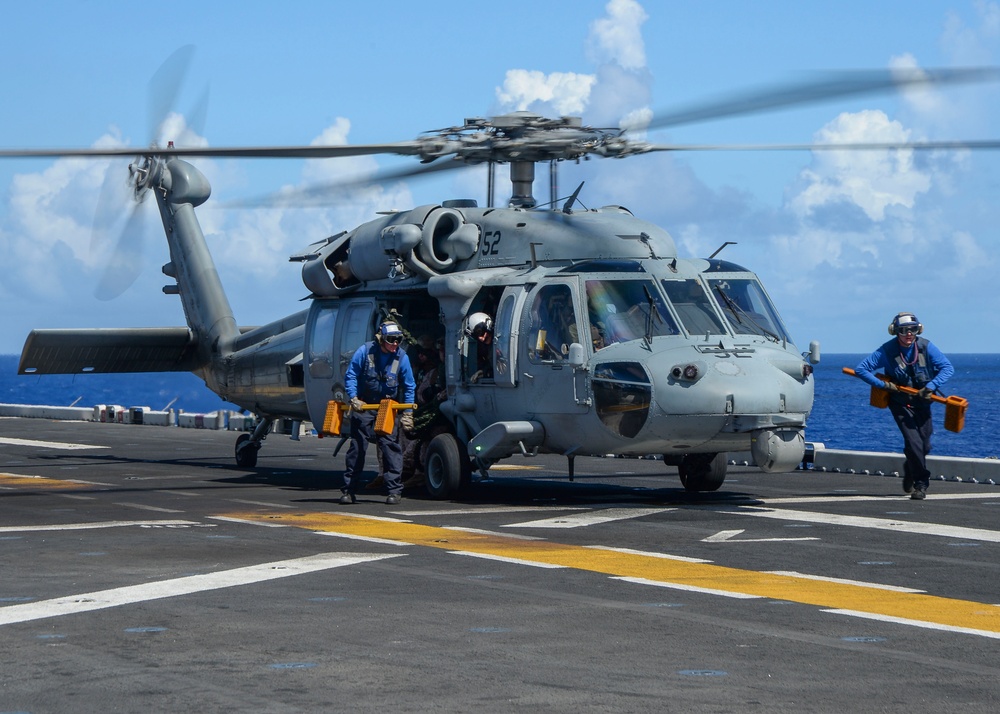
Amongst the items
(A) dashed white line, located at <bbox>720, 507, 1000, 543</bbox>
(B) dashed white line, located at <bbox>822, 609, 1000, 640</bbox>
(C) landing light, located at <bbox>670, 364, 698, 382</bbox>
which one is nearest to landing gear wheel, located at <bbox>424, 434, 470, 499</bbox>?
(C) landing light, located at <bbox>670, 364, 698, 382</bbox>

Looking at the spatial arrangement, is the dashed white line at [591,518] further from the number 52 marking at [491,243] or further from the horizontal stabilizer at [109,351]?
the horizontal stabilizer at [109,351]

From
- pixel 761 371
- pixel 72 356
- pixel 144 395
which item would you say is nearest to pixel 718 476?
pixel 761 371

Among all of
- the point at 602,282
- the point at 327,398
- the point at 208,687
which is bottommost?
the point at 208,687

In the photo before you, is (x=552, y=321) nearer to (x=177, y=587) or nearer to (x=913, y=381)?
(x=913, y=381)

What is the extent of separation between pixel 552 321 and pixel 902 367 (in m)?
3.81

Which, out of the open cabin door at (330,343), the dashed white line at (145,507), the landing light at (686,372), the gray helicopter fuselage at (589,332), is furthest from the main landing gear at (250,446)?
the landing light at (686,372)

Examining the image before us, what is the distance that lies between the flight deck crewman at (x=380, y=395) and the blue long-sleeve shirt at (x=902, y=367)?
187 inches

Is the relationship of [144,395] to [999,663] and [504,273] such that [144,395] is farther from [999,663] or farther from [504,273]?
[999,663]

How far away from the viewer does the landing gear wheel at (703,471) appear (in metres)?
15.5

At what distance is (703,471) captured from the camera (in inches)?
613

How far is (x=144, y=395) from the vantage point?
14638 centimetres

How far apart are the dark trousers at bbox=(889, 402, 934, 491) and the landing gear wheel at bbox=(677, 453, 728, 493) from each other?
1944 mm

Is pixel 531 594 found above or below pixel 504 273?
below

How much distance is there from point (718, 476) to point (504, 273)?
328 cm
